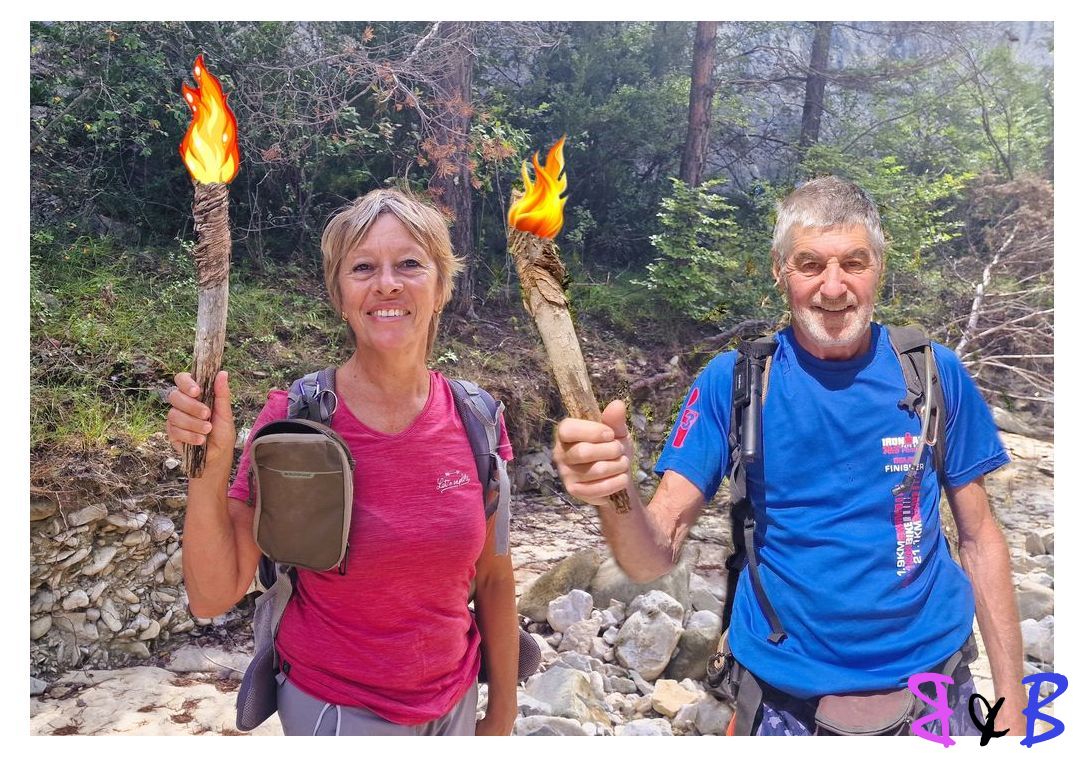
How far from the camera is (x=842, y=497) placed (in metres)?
2.16

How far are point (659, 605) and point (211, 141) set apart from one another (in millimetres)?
2149

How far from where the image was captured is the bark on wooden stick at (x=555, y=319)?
149cm

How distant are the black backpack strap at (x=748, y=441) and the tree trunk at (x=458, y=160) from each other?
1.11 m

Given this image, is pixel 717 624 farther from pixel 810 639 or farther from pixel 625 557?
pixel 625 557

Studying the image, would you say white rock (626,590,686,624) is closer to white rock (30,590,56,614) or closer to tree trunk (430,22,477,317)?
tree trunk (430,22,477,317)

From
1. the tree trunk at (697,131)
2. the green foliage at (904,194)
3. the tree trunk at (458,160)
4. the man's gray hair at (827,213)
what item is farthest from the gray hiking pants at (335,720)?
the green foliage at (904,194)

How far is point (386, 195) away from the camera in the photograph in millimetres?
2053

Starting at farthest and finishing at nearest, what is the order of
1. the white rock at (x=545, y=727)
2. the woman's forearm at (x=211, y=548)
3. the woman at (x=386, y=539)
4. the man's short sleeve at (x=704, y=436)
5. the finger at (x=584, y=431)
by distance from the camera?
the white rock at (x=545, y=727), the man's short sleeve at (x=704, y=436), the woman at (x=386, y=539), the woman's forearm at (x=211, y=548), the finger at (x=584, y=431)

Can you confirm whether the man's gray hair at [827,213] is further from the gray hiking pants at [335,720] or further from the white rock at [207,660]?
the white rock at [207,660]

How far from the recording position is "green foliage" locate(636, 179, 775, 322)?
291 centimetres

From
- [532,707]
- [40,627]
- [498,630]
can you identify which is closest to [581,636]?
[532,707]

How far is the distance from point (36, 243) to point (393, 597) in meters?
1.93

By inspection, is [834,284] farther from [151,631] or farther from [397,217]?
[151,631]

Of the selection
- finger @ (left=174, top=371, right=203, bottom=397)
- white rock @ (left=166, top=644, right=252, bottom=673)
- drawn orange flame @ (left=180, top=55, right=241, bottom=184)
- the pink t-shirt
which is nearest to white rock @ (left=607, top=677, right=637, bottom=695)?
the pink t-shirt
